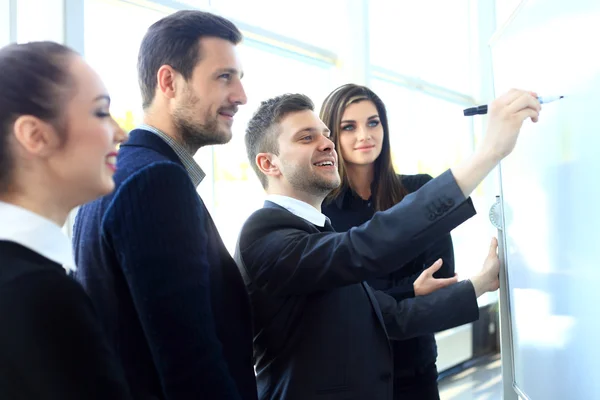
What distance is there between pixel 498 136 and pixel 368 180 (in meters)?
0.97

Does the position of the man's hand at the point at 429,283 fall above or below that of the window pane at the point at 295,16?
below

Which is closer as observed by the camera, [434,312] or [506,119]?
[506,119]

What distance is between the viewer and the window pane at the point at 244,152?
2.65 meters

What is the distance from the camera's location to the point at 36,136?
66cm

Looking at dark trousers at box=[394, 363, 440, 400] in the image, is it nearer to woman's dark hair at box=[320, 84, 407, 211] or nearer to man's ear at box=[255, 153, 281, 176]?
woman's dark hair at box=[320, 84, 407, 211]

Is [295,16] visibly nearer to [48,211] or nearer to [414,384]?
[414,384]

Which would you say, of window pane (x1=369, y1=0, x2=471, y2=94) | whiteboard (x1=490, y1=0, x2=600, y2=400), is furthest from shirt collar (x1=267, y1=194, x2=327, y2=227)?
window pane (x1=369, y1=0, x2=471, y2=94)

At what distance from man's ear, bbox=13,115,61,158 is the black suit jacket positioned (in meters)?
0.63

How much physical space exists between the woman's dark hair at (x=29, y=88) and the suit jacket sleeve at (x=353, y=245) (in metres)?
0.64

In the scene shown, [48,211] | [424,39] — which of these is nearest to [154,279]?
[48,211]

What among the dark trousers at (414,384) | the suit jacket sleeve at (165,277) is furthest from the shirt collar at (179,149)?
the dark trousers at (414,384)

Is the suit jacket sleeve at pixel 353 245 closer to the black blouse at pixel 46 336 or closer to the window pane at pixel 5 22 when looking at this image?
the black blouse at pixel 46 336

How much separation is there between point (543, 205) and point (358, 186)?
859 millimetres

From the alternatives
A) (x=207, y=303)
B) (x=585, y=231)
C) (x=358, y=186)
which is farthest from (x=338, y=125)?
(x=207, y=303)
